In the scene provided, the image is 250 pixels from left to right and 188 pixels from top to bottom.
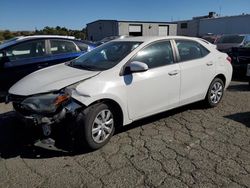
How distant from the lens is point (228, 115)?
16.3 ft

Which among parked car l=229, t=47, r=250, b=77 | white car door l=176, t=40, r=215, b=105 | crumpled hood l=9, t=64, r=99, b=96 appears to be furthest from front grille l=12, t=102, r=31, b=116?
parked car l=229, t=47, r=250, b=77

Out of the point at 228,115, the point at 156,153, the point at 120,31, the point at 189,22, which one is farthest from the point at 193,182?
the point at 189,22

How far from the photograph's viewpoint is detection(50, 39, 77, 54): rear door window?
6.59 m

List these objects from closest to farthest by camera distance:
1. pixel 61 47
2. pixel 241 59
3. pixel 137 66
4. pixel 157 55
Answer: pixel 137 66
pixel 157 55
pixel 61 47
pixel 241 59

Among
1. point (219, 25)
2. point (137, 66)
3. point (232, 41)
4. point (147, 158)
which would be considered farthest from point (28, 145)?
point (219, 25)

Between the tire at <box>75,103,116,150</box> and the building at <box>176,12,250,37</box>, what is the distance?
3469cm

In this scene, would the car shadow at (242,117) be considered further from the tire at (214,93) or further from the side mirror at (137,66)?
the side mirror at (137,66)

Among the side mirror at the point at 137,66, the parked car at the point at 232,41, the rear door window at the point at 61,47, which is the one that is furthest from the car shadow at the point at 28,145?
the parked car at the point at 232,41

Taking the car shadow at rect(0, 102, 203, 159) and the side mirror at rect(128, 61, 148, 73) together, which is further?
the side mirror at rect(128, 61, 148, 73)

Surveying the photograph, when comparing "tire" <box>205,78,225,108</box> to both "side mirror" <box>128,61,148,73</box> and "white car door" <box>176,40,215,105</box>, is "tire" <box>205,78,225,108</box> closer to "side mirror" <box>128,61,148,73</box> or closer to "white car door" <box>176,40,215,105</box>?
"white car door" <box>176,40,215,105</box>

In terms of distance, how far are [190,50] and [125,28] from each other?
111 feet

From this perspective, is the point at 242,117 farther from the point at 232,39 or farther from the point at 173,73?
the point at 232,39

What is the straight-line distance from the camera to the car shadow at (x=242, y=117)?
4.61 metres

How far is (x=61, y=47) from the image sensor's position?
674 cm
